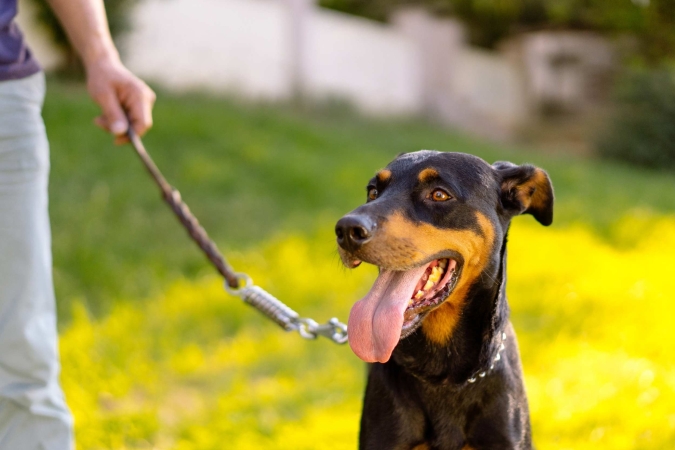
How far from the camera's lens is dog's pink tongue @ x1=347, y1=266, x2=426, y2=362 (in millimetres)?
2314

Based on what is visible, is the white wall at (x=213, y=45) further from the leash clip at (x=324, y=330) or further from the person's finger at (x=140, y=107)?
the leash clip at (x=324, y=330)

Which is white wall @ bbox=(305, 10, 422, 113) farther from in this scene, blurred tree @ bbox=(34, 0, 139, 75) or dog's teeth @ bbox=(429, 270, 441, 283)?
dog's teeth @ bbox=(429, 270, 441, 283)

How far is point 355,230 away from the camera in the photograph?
7.49ft

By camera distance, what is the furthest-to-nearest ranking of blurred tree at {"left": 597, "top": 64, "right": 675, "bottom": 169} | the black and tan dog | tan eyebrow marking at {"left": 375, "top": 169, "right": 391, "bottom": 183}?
blurred tree at {"left": 597, "top": 64, "right": 675, "bottom": 169}, tan eyebrow marking at {"left": 375, "top": 169, "right": 391, "bottom": 183}, the black and tan dog

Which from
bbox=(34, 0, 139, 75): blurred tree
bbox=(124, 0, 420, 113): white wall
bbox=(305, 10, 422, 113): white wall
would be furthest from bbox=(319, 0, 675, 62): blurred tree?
bbox=(34, 0, 139, 75): blurred tree

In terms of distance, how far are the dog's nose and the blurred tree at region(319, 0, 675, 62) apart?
15652mm

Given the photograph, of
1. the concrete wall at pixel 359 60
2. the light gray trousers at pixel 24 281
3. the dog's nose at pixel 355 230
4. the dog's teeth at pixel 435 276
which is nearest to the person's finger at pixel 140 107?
the light gray trousers at pixel 24 281

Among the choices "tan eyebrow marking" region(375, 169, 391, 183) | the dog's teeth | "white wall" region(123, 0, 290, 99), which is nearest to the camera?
the dog's teeth

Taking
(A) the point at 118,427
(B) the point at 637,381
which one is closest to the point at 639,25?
(B) the point at 637,381

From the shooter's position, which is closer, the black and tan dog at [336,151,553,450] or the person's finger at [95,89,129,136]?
the black and tan dog at [336,151,553,450]

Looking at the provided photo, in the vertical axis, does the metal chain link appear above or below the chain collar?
below

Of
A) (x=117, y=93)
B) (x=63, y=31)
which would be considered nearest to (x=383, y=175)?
(x=117, y=93)

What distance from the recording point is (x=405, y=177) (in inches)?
103

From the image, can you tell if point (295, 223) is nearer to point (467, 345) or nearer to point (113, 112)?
point (113, 112)
